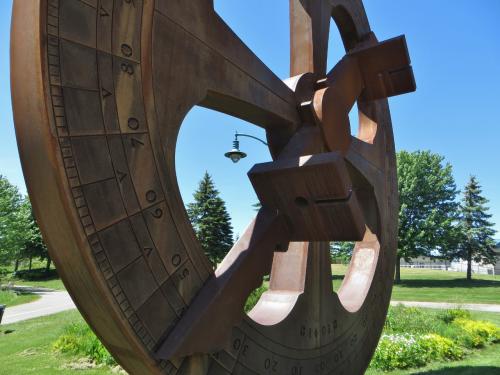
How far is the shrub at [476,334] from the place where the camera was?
971cm

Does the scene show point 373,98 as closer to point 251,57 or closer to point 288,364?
point 251,57

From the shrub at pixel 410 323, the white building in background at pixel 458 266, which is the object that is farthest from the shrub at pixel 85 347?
the white building in background at pixel 458 266

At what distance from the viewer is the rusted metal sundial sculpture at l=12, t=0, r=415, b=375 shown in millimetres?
2074

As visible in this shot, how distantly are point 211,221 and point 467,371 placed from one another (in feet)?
99.6

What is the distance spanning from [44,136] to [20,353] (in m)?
9.27

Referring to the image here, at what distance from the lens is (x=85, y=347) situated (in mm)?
8742

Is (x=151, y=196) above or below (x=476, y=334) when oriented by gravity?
above

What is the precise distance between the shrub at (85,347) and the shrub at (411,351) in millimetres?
5303

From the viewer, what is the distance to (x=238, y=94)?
3439 millimetres

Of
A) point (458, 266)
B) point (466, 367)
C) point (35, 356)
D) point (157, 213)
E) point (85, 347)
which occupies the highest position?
point (157, 213)

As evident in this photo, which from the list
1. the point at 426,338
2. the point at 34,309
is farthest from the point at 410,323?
the point at 34,309

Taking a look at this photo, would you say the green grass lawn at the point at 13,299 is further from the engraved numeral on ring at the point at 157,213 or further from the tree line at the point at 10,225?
the engraved numeral on ring at the point at 157,213

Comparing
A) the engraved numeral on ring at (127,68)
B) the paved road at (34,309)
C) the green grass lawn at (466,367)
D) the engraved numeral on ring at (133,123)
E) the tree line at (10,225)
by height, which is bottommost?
the paved road at (34,309)

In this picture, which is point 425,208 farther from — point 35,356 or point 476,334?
point 35,356
